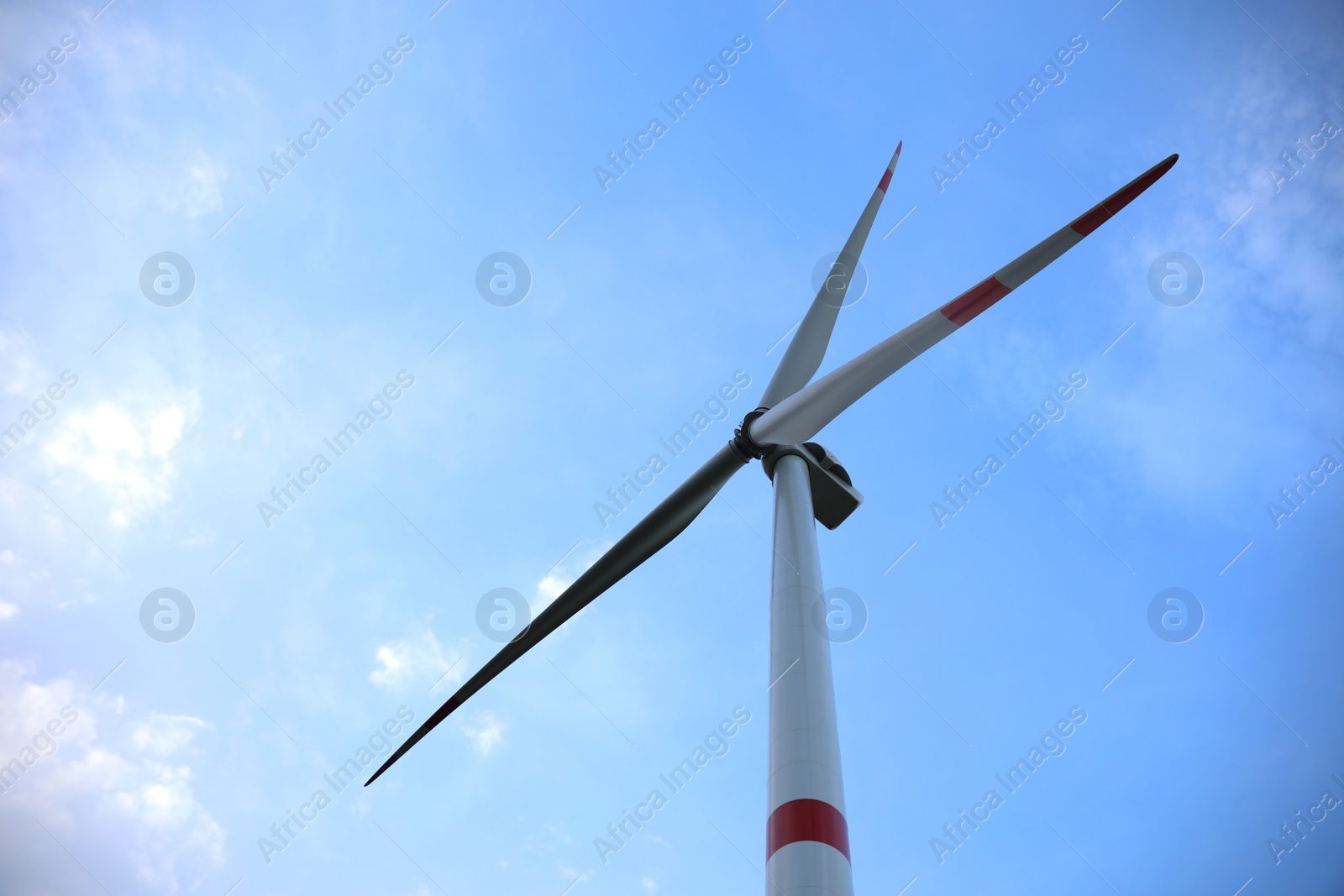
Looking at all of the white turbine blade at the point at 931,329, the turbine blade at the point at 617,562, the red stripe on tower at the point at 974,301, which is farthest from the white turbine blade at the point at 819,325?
the red stripe on tower at the point at 974,301

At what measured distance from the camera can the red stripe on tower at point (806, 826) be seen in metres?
9.37

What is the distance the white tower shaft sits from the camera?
9133 mm

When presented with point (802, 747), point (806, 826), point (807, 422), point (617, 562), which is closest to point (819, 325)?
point (807, 422)

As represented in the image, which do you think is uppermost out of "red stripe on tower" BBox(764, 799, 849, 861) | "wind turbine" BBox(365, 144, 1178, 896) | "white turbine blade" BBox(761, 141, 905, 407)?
"white turbine blade" BBox(761, 141, 905, 407)

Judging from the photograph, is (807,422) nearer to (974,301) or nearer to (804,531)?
(804,531)

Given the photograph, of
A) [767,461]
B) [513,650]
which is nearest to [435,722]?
[513,650]

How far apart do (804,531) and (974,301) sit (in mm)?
4850

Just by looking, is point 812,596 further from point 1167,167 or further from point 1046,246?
point 1167,167

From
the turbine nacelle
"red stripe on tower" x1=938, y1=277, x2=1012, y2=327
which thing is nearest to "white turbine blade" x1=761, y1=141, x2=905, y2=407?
the turbine nacelle

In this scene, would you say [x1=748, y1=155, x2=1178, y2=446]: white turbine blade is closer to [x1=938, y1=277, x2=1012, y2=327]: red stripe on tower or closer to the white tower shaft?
[x1=938, y1=277, x2=1012, y2=327]: red stripe on tower

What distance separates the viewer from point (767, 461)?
16.9m

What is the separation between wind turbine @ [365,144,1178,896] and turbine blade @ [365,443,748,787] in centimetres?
2

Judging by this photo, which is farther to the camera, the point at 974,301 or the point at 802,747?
the point at 974,301

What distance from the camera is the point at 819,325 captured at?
69.1ft
